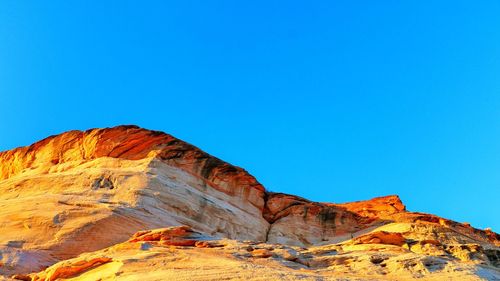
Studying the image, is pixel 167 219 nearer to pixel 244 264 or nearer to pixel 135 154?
pixel 135 154

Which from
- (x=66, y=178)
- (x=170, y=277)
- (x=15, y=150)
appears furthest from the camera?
(x=15, y=150)

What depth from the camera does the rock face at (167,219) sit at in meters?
17.0

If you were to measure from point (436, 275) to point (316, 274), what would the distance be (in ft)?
12.4

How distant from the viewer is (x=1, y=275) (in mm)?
17062

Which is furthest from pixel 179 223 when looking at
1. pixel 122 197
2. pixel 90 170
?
pixel 90 170

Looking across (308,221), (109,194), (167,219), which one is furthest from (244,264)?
(308,221)

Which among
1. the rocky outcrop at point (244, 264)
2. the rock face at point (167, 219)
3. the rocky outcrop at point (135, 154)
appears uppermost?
the rocky outcrop at point (135, 154)

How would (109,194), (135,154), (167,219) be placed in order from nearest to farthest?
(167,219), (109,194), (135,154)

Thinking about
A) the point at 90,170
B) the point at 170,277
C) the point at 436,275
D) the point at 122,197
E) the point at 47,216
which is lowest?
the point at 170,277

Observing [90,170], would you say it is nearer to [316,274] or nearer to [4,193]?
[4,193]

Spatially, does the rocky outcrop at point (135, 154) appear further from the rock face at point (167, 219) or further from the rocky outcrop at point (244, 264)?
the rocky outcrop at point (244, 264)

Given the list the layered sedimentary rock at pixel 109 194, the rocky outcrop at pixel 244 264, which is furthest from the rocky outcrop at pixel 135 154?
the rocky outcrop at pixel 244 264

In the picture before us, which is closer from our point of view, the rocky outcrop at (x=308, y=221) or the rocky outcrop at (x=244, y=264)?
the rocky outcrop at (x=244, y=264)

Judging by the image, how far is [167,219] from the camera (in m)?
26.2
